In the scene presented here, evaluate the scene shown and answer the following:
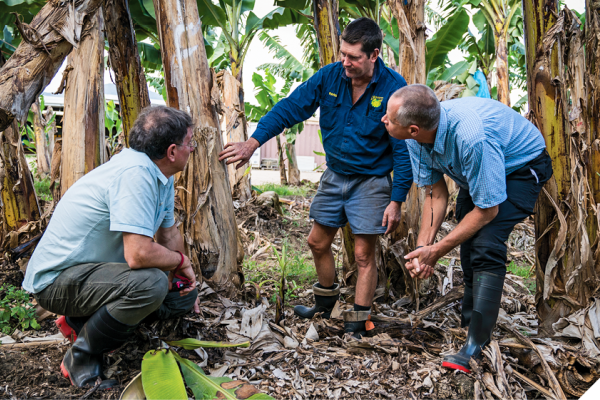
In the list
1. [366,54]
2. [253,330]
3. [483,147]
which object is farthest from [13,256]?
[483,147]

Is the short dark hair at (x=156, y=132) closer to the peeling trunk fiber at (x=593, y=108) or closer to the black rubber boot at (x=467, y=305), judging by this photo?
the black rubber boot at (x=467, y=305)

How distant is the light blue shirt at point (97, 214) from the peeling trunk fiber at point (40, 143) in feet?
28.7

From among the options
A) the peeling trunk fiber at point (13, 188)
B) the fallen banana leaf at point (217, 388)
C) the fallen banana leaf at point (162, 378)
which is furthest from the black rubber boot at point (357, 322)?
the peeling trunk fiber at point (13, 188)

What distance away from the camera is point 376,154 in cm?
303

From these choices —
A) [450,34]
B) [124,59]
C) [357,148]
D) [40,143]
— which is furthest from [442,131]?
[40,143]

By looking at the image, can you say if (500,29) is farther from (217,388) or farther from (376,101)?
(217,388)

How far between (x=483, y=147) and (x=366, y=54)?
3.43 ft

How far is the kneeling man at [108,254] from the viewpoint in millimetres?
2152

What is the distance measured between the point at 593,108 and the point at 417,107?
1225mm

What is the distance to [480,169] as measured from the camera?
2.22 m

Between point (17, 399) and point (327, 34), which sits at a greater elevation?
point (327, 34)

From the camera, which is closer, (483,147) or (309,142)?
(483,147)

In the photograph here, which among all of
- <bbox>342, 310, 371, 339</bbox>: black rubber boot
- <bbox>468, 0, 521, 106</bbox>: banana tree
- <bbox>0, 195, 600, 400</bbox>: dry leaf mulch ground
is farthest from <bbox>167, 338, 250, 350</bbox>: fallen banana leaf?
<bbox>468, 0, 521, 106</bbox>: banana tree

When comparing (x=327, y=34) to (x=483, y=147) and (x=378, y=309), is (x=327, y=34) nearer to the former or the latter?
(x=483, y=147)
